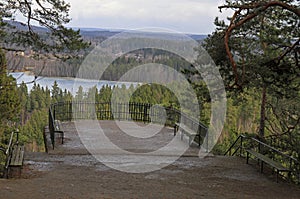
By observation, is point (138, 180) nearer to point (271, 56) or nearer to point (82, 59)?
point (271, 56)

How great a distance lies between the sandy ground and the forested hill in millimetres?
2568

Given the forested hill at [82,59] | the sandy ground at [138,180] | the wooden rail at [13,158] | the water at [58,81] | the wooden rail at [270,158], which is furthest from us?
the forested hill at [82,59]

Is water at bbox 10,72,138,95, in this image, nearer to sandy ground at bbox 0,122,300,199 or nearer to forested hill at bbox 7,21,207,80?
forested hill at bbox 7,21,207,80

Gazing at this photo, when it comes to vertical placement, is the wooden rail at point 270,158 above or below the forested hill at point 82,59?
below

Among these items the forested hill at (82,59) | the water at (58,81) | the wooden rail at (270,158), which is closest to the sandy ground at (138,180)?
the wooden rail at (270,158)

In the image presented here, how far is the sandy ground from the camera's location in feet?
26.3

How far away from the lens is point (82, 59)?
52.6 feet

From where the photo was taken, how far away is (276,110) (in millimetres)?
19625

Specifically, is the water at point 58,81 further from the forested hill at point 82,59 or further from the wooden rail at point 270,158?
the wooden rail at point 270,158

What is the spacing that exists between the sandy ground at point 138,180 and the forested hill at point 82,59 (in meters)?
2.57

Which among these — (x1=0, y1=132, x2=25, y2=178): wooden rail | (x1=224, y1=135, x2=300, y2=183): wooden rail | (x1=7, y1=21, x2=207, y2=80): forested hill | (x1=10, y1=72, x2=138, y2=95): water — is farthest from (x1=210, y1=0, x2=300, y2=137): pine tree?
(x1=0, y1=132, x2=25, y2=178): wooden rail

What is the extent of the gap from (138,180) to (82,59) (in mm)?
7833

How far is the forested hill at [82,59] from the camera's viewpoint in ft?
35.0

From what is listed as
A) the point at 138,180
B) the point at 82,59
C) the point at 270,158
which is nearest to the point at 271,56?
the point at 270,158
